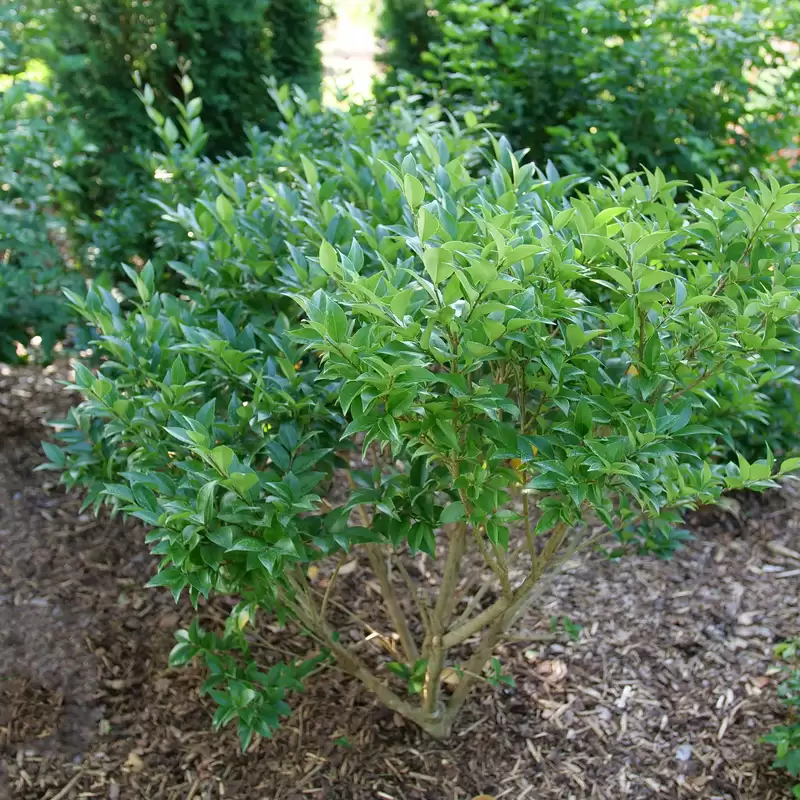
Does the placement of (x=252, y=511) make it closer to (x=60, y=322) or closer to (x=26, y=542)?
(x=26, y=542)

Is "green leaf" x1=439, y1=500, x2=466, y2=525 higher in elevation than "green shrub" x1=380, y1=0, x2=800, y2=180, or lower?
lower

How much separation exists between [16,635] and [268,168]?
2.09 m

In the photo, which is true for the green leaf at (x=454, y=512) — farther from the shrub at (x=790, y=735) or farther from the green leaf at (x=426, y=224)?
the shrub at (x=790, y=735)

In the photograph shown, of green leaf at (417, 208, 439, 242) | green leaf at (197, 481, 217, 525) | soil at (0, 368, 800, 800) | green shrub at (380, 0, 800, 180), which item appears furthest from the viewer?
green shrub at (380, 0, 800, 180)

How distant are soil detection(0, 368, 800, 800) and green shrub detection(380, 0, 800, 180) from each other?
2.14 meters

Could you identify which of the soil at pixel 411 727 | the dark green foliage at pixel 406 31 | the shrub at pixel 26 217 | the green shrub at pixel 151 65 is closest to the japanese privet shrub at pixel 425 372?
the soil at pixel 411 727

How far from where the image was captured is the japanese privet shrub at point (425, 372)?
5.68 feet

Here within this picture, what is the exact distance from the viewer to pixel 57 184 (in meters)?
4.10

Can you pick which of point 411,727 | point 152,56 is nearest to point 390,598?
point 411,727

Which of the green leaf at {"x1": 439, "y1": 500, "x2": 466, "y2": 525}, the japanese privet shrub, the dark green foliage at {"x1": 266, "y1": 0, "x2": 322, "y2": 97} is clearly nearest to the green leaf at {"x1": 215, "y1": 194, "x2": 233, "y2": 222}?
the japanese privet shrub

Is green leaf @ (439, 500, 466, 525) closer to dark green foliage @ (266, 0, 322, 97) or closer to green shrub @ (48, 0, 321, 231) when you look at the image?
green shrub @ (48, 0, 321, 231)

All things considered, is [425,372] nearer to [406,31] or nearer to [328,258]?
[328,258]

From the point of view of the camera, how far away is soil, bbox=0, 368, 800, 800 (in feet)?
9.07

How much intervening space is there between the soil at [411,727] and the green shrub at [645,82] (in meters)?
2.14
